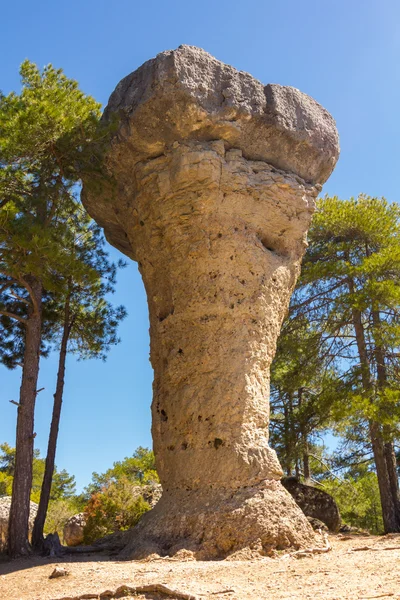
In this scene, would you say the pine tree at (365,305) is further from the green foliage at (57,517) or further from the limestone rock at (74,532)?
the green foliage at (57,517)

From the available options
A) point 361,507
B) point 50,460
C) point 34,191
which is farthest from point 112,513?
point 361,507

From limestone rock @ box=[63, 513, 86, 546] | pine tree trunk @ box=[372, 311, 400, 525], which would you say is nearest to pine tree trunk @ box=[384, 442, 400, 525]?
pine tree trunk @ box=[372, 311, 400, 525]

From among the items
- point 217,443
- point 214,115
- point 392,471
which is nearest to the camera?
point 217,443

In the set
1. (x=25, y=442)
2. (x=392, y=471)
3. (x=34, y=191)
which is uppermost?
(x=34, y=191)

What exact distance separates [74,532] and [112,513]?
1.29 meters

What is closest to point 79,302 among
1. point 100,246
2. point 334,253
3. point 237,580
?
point 100,246

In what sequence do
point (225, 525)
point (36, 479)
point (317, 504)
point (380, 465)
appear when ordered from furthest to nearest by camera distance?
point (36, 479)
point (380, 465)
point (317, 504)
point (225, 525)

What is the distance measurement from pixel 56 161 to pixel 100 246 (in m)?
2.79

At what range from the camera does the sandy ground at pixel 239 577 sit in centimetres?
530

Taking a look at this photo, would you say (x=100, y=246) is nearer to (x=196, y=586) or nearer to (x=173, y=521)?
(x=173, y=521)

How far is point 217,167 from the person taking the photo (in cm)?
1028

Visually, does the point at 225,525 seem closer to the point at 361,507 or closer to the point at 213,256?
the point at 213,256

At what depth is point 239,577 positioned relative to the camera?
635 centimetres

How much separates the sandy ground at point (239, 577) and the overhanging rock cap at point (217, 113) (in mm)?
7132
